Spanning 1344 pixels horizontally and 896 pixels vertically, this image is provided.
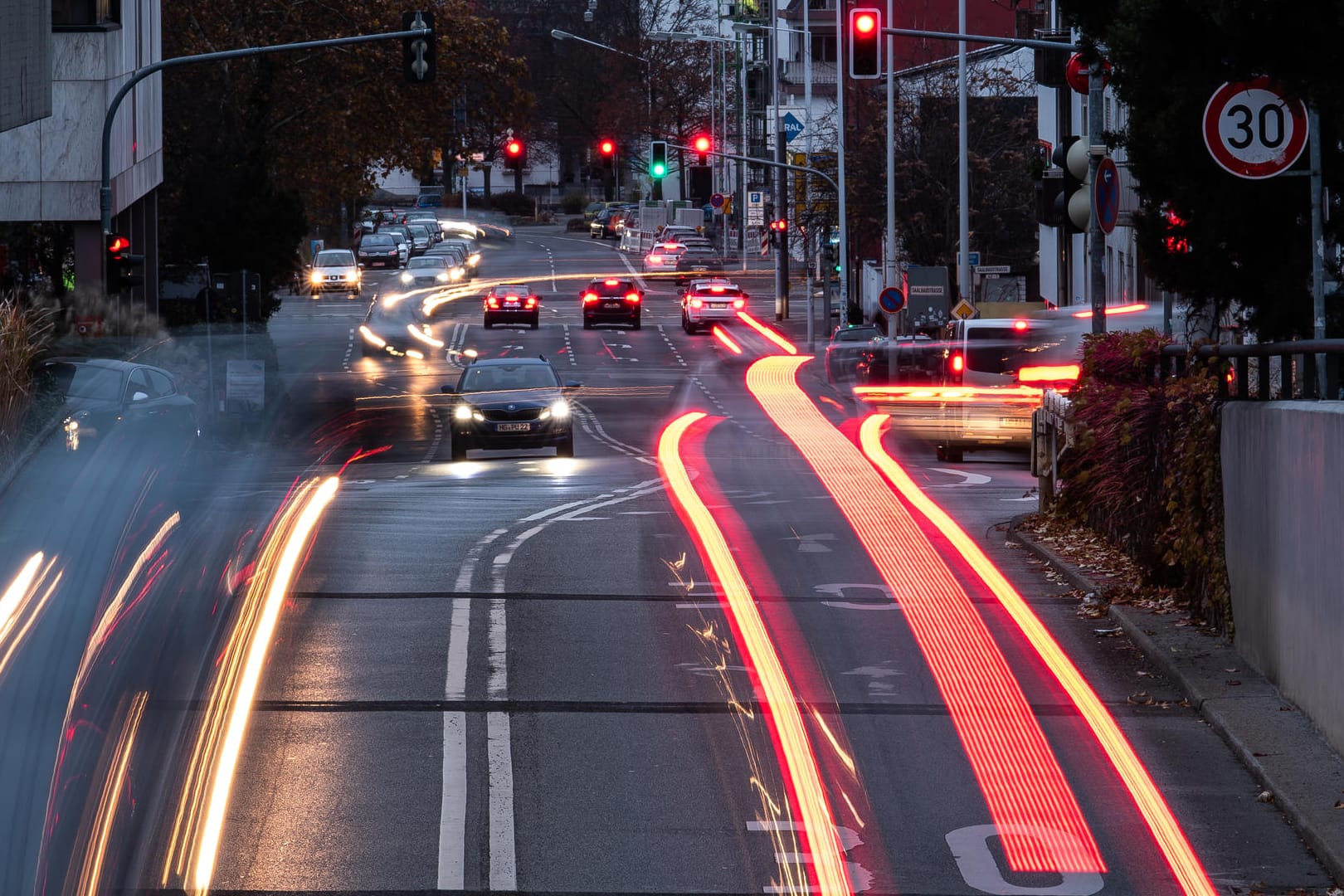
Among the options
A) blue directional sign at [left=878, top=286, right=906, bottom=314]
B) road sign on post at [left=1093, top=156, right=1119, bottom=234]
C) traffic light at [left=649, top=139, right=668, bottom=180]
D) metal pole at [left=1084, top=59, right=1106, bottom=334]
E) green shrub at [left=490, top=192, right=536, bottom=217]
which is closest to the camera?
road sign on post at [left=1093, top=156, right=1119, bottom=234]

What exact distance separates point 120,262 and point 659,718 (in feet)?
71.3

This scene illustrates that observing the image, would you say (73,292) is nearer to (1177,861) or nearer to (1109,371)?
(1109,371)

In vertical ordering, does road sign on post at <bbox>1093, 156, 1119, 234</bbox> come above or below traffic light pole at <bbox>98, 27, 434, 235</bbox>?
below

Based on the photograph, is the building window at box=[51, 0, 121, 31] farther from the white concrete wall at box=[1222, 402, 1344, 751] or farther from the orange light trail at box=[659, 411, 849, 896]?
the white concrete wall at box=[1222, 402, 1344, 751]

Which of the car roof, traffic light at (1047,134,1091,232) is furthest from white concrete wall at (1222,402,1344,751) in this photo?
the car roof

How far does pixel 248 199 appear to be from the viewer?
43.0m

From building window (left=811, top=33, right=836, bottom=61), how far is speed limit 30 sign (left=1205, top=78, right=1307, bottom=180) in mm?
88750

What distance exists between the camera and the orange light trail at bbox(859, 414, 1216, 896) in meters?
8.03

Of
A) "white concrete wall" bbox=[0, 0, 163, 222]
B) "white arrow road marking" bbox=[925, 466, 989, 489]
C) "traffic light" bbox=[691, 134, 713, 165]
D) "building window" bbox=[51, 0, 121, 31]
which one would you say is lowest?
"white arrow road marking" bbox=[925, 466, 989, 489]

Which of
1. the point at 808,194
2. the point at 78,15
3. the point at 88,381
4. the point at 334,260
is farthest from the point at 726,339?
the point at 88,381

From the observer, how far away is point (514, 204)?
129 meters

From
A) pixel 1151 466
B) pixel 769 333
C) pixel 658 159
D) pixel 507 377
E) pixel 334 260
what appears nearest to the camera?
pixel 1151 466

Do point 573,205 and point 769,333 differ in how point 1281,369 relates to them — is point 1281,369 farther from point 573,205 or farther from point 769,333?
point 573,205

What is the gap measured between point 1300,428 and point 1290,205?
5.78m
